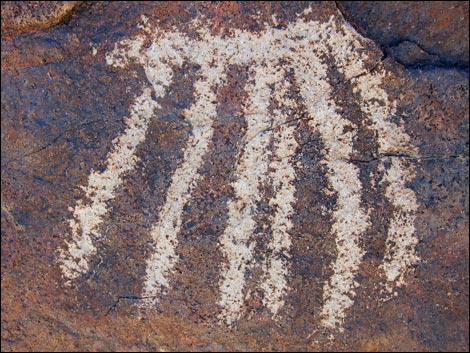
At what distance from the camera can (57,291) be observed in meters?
1.32

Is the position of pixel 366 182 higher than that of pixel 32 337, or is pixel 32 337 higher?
pixel 366 182

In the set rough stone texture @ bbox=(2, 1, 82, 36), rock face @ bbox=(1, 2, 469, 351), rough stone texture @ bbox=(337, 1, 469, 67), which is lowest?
rock face @ bbox=(1, 2, 469, 351)

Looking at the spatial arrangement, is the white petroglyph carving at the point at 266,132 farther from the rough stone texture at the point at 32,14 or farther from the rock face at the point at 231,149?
the rough stone texture at the point at 32,14

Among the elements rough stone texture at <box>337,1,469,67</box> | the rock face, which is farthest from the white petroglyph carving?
rough stone texture at <box>337,1,469,67</box>

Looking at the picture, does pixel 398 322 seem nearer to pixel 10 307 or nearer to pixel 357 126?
pixel 357 126

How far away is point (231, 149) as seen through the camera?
125 cm

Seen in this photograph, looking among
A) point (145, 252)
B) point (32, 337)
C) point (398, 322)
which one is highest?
point (145, 252)

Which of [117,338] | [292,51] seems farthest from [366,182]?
[117,338]

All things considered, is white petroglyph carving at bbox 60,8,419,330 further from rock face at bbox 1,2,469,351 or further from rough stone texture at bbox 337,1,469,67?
rough stone texture at bbox 337,1,469,67

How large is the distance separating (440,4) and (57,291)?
1.57 meters

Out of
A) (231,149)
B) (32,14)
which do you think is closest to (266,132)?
(231,149)

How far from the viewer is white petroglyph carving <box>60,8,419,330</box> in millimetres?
1241

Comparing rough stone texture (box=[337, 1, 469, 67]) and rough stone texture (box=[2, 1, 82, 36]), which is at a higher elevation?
rough stone texture (box=[337, 1, 469, 67])

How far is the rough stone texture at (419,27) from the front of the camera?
1.29 metres
